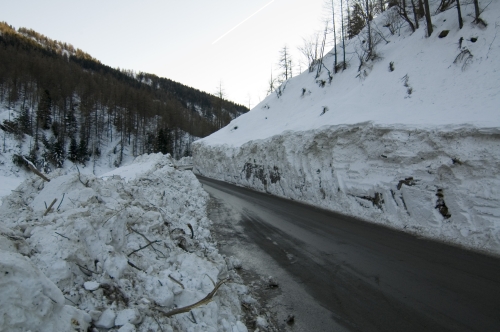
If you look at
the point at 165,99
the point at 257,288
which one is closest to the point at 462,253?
the point at 257,288

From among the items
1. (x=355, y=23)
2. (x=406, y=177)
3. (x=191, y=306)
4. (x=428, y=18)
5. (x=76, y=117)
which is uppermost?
(x=355, y=23)

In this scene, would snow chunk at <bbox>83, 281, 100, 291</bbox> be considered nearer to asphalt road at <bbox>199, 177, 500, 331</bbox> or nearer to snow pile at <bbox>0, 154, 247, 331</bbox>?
snow pile at <bbox>0, 154, 247, 331</bbox>

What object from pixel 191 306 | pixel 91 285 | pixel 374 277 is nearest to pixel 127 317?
pixel 91 285

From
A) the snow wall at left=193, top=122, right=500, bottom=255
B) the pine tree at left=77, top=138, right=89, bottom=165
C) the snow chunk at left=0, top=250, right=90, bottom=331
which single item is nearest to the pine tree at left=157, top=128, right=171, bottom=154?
the pine tree at left=77, top=138, right=89, bottom=165

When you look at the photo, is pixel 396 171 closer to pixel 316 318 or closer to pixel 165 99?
pixel 316 318

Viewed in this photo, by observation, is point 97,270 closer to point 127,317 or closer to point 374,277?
point 127,317

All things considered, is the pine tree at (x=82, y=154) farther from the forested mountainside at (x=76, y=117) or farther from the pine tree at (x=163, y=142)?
the pine tree at (x=163, y=142)

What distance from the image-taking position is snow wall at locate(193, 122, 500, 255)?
7.25 meters

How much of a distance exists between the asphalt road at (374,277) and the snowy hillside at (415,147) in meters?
1.32

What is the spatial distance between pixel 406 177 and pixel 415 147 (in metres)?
1.09

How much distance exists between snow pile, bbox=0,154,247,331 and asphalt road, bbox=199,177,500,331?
1379 mm

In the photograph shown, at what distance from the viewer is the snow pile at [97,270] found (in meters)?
2.15

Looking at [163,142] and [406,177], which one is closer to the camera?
[406,177]

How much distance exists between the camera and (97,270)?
10.3ft
